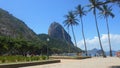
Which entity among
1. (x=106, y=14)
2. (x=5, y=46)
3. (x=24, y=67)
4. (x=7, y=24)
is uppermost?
(x=7, y=24)

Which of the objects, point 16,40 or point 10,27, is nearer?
point 16,40

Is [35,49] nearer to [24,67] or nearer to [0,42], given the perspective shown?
[0,42]

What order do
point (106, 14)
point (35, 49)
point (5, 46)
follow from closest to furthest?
point (106, 14)
point (5, 46)
point (35, 49)

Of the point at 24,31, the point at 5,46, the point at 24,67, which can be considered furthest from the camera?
the point at 24,31

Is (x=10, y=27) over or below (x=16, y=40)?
over

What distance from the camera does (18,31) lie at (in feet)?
584

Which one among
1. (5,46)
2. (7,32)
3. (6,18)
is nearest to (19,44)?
(5,46)

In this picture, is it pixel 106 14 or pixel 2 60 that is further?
pixel 106 14

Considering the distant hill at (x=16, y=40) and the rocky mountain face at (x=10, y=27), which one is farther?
the rocky mountain face at (x=10, y=27)

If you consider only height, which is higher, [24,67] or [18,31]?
[18,31]

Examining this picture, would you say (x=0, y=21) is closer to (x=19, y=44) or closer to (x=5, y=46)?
(x=19, y=44)

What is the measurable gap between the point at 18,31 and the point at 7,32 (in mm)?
13738

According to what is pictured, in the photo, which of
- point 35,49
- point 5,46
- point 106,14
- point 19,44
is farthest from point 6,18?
point 106,14

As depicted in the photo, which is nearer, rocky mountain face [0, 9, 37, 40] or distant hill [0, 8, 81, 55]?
distant hill [0, 8, 81, 55]
